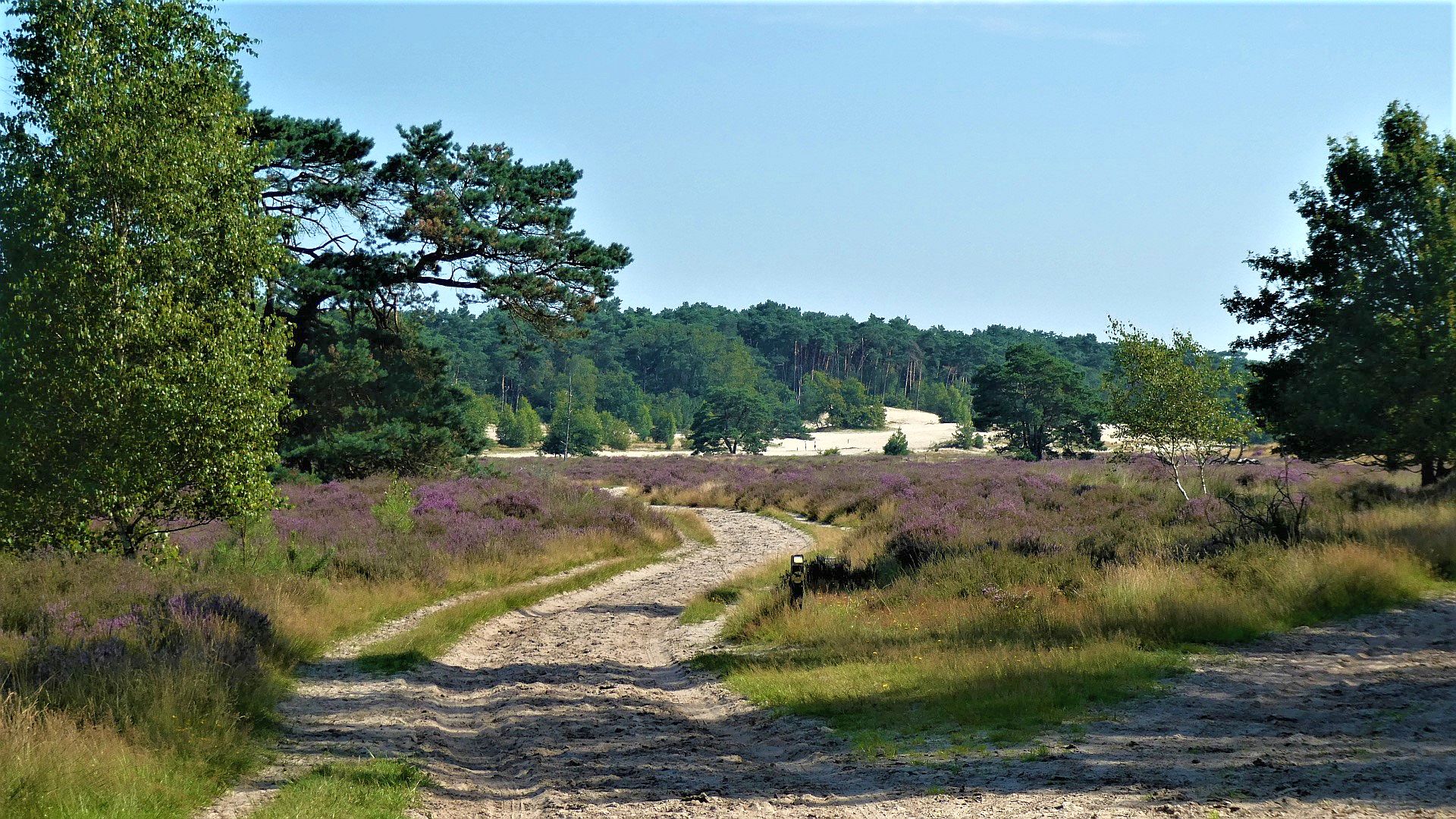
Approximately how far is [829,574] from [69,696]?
12926 mm

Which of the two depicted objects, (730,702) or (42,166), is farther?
(42,166)

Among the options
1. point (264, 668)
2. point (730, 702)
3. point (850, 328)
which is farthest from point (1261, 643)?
point (850, 328)

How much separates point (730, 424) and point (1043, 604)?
328 ft

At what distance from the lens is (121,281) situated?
13.3m

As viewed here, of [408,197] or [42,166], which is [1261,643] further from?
[408,197]

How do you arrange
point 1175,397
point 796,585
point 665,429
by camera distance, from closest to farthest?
point 796,585, point 1175,397, point 665,429

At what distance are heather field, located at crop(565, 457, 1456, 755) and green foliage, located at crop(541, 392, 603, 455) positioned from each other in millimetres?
83295

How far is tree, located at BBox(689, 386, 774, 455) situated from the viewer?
112562 mm

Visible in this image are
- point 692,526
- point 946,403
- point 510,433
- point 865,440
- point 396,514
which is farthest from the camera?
point 946,403

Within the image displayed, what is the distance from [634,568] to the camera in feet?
84.2

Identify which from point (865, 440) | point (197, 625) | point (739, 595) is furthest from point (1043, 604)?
point (865, 440)

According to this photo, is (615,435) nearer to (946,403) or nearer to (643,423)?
(643,423)

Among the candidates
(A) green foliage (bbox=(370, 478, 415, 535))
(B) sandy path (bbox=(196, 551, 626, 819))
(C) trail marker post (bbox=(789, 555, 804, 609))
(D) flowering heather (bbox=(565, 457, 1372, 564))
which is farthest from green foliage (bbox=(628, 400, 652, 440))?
(C) trail marker post (bbox=(789, 555, 804, 609))

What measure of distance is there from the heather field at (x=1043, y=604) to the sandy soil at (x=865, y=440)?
8841 cm
